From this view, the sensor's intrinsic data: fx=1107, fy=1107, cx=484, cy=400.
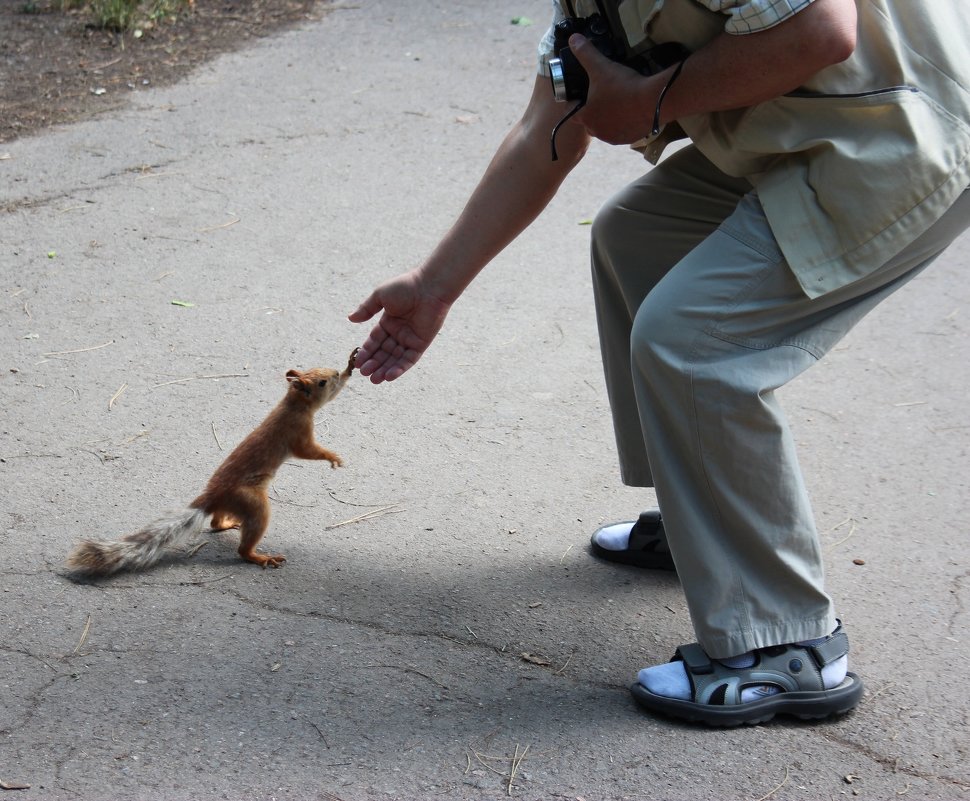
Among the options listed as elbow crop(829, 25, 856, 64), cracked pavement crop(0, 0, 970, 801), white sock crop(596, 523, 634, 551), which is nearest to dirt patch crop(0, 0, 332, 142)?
cracked pavement crop(0, 0, 970, 801)

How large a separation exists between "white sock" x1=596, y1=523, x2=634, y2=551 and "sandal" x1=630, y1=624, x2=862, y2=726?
66 centimetres

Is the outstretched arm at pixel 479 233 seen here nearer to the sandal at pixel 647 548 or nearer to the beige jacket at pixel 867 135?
the beige jacket at pixel 867 135

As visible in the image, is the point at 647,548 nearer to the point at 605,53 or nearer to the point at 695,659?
the point at 695,659

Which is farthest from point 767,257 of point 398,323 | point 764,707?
point 398,323

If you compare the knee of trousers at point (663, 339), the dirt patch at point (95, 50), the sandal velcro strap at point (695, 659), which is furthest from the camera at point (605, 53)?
the dirt patch at point (95, 50)

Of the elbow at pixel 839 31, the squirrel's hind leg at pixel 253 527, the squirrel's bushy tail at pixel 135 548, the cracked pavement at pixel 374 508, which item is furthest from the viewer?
the squirrel's hind leg at pixel 253 527

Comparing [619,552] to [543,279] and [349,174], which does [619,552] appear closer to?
[543,279]

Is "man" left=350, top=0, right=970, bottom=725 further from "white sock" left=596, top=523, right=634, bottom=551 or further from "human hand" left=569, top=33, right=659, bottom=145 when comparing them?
"white sock" left=596, top=523, right=634, bottom=551

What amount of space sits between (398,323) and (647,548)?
3.07 feet

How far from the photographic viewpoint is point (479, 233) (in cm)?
286

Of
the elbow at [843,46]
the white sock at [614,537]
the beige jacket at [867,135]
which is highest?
the elbow at [843,46]

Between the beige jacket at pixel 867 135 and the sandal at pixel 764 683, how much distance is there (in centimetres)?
83

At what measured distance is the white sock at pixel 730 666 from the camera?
2461mm

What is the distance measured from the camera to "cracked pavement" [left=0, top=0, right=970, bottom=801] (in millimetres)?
2377
